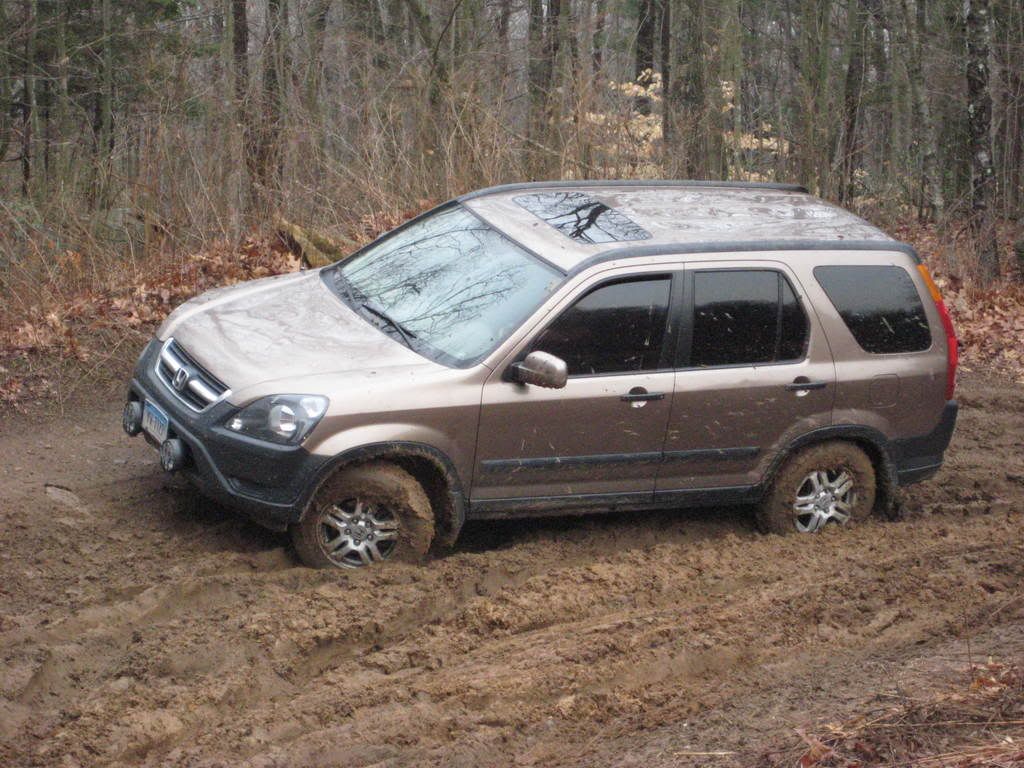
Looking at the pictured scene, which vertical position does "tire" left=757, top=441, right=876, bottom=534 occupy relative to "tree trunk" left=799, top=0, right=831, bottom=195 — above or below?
below

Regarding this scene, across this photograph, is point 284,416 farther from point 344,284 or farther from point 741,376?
point 741,376

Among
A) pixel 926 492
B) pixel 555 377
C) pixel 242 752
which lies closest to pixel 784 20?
pixel 926 492

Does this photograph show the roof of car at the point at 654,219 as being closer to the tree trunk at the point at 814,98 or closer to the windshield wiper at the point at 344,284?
the windshield wiper at the point at 344,284

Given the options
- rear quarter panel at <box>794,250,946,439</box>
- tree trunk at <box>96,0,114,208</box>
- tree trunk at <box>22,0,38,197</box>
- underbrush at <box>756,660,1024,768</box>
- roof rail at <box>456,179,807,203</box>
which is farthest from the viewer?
tree trunk at <box>96,0,114,208</box>

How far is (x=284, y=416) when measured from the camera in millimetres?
5438

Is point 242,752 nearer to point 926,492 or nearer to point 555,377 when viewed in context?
point 555,377

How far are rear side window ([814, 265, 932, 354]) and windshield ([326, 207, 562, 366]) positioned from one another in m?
1.65

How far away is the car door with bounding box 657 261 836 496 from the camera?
20.4 ft

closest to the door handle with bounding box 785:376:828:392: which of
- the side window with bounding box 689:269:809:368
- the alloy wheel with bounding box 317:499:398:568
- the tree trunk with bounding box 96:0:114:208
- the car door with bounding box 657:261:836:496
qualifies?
the car door with bounding box 657:261:836:496

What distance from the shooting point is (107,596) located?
17.6 feet

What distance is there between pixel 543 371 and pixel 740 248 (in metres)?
1.45

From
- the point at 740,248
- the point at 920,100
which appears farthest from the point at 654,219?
the point at 920,100

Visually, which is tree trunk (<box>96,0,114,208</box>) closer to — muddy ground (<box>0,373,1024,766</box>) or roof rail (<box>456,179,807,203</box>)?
roof rail (<box>456,179,807,203</box>)

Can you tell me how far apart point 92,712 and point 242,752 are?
59 centimetres
